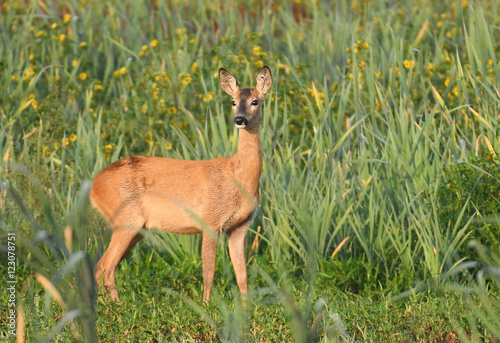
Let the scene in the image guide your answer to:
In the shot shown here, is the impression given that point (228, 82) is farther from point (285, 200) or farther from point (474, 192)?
point (474, 192)

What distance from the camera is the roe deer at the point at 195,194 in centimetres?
541

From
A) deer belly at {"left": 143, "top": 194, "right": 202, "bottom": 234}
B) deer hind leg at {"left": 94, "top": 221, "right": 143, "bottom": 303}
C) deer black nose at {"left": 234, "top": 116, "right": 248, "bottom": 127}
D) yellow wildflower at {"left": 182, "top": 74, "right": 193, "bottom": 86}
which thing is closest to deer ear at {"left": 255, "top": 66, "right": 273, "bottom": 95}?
deer black nose at {"left": 234, "top": 116, "right": 248, "bottom": 127}

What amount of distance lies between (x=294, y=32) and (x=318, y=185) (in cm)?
407

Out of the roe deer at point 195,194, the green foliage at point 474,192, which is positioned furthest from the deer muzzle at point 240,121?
the green foliage at point 474,192

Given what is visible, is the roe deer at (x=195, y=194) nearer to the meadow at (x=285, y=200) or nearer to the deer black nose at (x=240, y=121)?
the deer black nose at (x=240, y=121)

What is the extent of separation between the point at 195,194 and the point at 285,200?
865mm

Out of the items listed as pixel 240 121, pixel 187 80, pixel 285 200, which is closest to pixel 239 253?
pixel 285 200

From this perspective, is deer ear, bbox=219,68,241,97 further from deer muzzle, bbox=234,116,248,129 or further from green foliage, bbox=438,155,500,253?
green foliage, bbox=438,155,500,253

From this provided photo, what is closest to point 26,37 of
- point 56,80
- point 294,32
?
point 56,80

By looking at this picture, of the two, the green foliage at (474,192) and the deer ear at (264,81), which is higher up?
the deer ear at (264,81)

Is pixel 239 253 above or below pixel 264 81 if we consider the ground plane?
below

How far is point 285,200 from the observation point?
605 cm

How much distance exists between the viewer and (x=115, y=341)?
4.66m

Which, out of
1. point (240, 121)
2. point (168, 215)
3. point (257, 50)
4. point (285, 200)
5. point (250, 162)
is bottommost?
point (285, 200)
